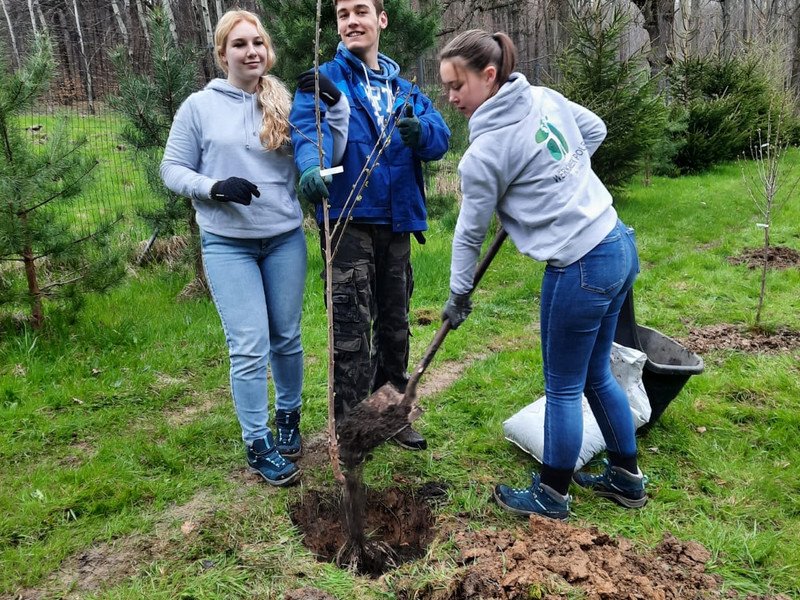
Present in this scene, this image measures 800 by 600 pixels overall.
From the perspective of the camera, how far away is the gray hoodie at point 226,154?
2557 mm

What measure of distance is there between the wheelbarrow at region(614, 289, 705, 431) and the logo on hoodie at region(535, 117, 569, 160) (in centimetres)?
95

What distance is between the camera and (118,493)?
8.93 feet

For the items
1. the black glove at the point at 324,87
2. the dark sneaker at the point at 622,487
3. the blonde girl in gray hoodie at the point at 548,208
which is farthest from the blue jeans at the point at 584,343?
the black glove at the point at 324,87

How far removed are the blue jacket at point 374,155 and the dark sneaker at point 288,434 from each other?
3.24 feet

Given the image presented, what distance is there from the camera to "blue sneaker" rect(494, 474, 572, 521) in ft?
8.25

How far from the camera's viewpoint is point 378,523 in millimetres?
2623

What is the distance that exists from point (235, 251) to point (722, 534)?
2290 millimetres

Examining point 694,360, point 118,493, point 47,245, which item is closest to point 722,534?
point 694,360

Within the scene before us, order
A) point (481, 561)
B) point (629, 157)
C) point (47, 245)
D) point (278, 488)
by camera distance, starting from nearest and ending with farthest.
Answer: point (481, 561) < point (278, 488) < point (47, 245) < point (629, 157)

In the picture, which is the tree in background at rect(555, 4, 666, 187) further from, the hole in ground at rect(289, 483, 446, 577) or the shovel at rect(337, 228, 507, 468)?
the hole in ground at rect(289, 483, 446, 577)

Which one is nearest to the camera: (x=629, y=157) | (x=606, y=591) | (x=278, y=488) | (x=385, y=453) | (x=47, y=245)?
(x=606, y=591)

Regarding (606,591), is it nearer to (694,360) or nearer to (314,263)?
(694,360)

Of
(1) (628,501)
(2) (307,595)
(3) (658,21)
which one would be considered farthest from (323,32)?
(3) (658,21)

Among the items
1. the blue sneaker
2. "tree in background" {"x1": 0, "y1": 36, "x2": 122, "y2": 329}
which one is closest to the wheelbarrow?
the blue sneaker
